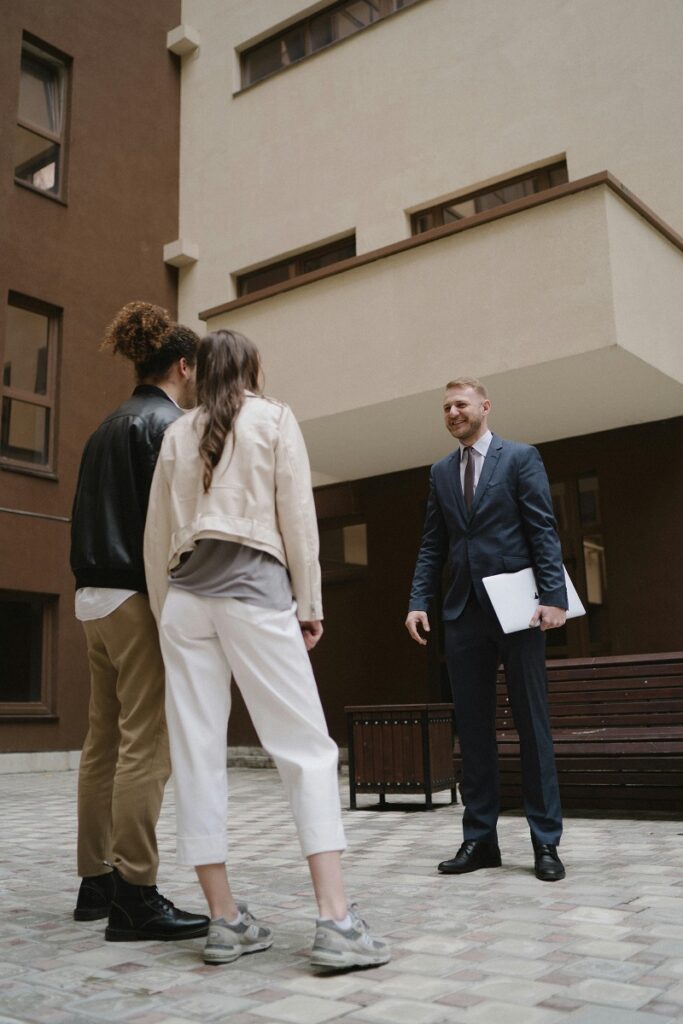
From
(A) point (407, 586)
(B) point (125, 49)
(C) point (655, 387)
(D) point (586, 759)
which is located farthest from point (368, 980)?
(B) point (125, 49)

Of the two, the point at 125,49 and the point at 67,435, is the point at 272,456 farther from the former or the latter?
the point at 125,49

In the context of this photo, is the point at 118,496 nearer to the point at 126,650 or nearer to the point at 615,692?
the point at 126,650

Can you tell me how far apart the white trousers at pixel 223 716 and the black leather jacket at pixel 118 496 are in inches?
19.3

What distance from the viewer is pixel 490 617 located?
4172 mm

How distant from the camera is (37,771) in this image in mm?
11148

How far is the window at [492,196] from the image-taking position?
418 inches

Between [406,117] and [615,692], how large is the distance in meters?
7.80

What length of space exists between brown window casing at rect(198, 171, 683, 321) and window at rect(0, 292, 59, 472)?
3.53 meters

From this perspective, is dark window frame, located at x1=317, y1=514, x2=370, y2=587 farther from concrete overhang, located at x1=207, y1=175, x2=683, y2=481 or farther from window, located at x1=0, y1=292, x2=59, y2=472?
window, located at x1=0, y1=292, x2=59, y2=472

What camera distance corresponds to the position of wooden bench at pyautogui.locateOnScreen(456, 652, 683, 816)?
593 cm

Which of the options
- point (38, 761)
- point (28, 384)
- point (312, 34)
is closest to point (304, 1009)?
point (38, 761)

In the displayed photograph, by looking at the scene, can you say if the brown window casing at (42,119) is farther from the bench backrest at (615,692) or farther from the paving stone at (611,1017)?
A: the paving stone at (611,1017)

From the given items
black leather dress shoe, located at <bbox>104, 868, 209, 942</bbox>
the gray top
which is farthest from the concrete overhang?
black leather dress shoe, located at <bbox>104, 868, 209, 942</bbox>

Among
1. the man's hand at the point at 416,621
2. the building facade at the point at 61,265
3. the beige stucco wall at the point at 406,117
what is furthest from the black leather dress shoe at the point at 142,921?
the building facade at the point at 61,265
